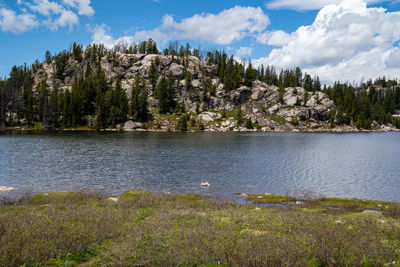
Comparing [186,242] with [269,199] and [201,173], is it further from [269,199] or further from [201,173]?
[201,173]

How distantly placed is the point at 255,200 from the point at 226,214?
32.0 feet

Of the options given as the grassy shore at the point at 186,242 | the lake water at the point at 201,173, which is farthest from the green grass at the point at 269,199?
the grassy shore at the point at 186,242

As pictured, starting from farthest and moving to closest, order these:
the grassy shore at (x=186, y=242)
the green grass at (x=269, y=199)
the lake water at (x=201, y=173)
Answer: the lake water at (x=201, y=173) < the green grass at (x=269, y=199) < the grassy shore at (x=186, y=242)

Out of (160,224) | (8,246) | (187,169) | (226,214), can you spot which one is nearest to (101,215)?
(160,224)

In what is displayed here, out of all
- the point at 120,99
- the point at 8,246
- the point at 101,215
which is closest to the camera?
the point at 8,246

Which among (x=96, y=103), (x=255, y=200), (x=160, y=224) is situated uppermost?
(x=96, y=103)

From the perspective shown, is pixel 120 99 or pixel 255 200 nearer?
pixel 255 200

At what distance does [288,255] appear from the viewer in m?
10.6

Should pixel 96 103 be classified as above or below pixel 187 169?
above

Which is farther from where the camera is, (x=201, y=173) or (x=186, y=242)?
(x=201, y=173)

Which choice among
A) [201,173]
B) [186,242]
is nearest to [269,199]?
[201,173]

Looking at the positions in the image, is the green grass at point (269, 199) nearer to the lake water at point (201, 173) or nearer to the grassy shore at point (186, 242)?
the lake water at point (201, 173)

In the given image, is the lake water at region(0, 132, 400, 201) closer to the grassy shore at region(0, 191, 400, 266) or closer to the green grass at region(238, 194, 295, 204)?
the green grass at region(238, 194, 295, 204)

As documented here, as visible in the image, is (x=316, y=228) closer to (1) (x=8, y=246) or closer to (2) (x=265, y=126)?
(1) (x=8, y=246)
